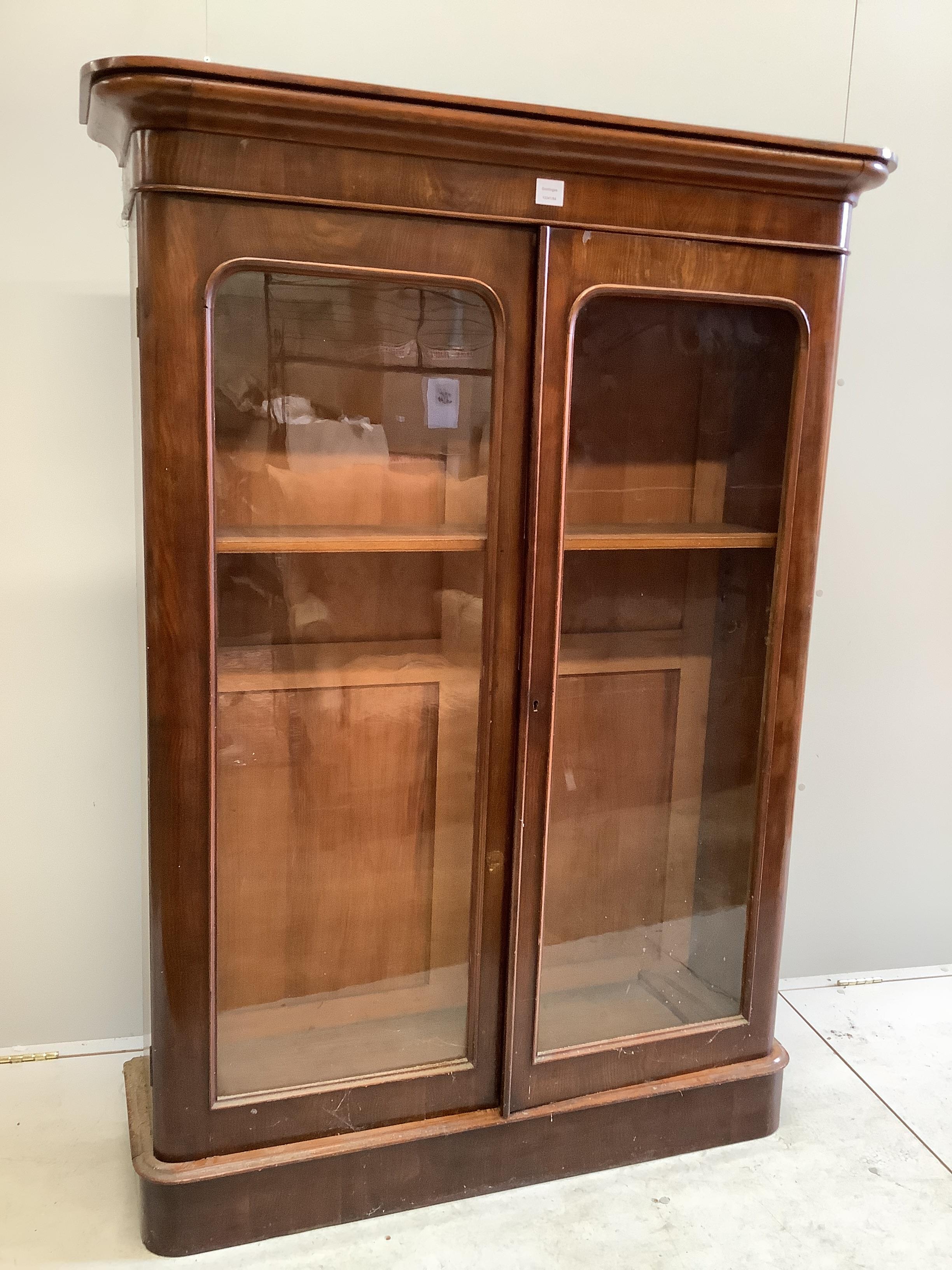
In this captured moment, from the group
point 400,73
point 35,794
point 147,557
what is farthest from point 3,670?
point 400,73

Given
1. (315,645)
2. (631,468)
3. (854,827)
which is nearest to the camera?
(315,645)

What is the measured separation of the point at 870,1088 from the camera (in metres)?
1.87

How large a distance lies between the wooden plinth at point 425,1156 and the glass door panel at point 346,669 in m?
0.10

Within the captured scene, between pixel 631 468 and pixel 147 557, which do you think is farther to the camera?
pixel 631 468

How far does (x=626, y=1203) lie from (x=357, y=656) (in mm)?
898

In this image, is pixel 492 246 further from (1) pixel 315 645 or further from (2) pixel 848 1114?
(2) pixel 848 1114

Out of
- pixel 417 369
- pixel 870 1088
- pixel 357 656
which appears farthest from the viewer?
pixel 870 1088

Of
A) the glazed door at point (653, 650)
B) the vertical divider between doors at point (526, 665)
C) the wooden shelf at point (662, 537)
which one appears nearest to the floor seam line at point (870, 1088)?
the glazed door at point (653, 650)

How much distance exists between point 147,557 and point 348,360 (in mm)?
357

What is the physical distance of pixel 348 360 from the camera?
136 cm

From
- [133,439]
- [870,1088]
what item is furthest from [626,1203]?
[133,439]

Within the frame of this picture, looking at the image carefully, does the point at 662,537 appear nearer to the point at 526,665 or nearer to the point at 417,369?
the point at 526,665

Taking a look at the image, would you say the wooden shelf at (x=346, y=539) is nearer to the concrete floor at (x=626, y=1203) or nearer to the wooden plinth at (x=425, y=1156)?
the wooden plinth at (x=425, y=1156)

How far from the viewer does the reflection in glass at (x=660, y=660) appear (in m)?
1.50
